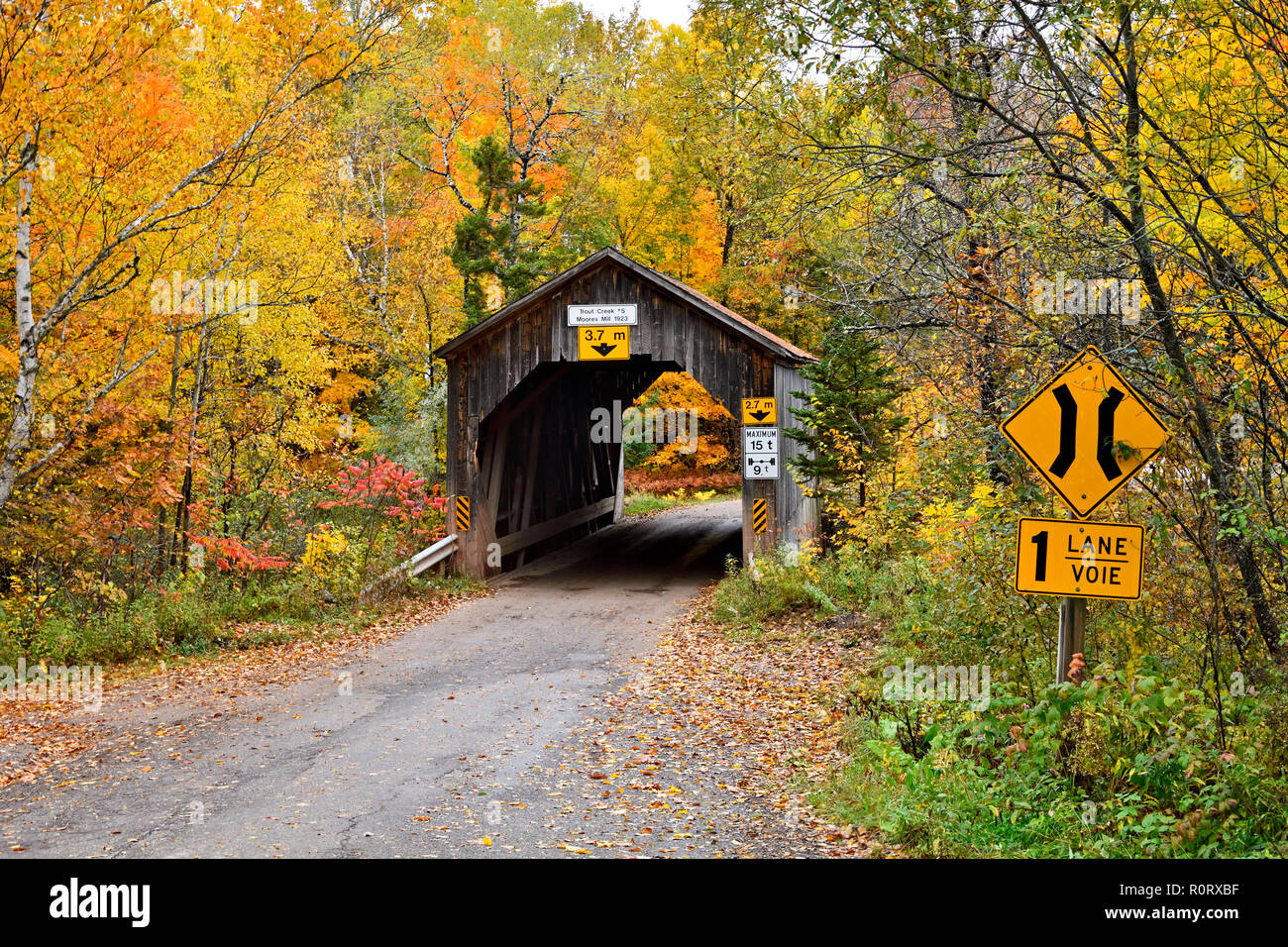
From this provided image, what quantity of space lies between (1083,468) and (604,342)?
1288 cm

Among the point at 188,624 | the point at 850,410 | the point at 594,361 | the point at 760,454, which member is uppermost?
the point at 594,361

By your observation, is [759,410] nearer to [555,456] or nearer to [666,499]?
[555,456]

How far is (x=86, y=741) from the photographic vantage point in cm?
855

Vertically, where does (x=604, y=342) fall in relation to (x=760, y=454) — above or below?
above

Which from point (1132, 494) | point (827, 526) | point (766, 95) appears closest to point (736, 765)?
point (1132, 494)

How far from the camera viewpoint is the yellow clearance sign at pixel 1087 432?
5777mm

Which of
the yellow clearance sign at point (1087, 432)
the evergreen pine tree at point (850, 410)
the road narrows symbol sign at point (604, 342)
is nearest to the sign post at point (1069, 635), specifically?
the yellow clearance sign at point (1087, 432)

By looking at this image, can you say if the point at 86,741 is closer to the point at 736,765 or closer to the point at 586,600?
the point at 736,765

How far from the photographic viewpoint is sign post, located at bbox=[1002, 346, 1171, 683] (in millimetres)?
5742

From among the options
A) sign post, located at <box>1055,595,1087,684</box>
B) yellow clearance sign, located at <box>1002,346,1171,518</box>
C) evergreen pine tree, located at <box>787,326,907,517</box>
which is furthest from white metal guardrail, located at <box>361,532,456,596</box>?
yellow clearance sign, located at <box>1002,346,1171,518</box>

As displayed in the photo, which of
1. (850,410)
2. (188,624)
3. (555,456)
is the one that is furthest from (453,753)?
(555,456)

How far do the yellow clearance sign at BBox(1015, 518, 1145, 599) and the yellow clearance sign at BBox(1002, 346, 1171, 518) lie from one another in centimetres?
18

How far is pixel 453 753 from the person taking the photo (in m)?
7.99

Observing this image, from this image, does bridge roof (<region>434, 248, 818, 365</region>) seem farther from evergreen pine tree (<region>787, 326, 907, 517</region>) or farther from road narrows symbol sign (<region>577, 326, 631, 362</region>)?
evergreen pine tree (<region>787, 326, 907, 517</region>)
